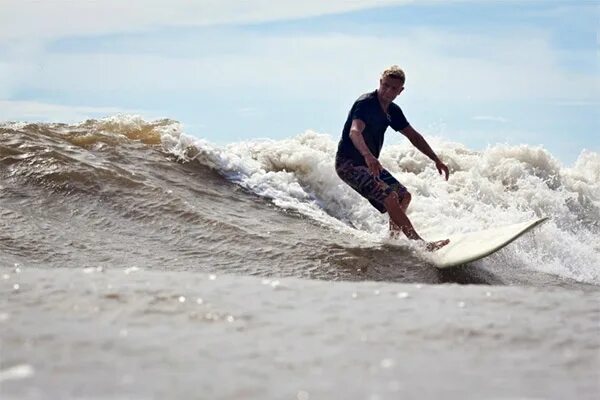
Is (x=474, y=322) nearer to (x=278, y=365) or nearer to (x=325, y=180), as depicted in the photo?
(x=278, y=365)

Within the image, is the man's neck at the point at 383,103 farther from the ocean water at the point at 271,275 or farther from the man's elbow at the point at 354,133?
the ocean water at the point at 271,275

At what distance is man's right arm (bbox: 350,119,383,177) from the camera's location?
748 cm

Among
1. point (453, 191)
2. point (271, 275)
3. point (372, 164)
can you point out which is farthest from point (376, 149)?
point (453, 191)

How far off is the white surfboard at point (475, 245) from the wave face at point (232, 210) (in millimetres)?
154

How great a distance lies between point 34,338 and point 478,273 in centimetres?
564

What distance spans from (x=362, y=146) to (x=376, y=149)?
53cm

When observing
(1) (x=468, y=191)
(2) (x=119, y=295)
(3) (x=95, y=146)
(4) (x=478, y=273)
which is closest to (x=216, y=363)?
(2) (x=119, y=295)

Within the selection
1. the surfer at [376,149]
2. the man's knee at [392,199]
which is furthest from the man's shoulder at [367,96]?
the man's knee at [392,199]

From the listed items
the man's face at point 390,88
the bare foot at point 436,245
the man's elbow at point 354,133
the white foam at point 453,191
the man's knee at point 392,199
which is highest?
the man's face at point 390,88

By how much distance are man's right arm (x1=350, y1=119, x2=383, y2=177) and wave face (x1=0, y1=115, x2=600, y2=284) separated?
0.90 meters

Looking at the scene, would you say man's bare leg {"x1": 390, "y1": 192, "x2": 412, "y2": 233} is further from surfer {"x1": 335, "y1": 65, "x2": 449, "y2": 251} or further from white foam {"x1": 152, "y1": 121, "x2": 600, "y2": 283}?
white foam {"x1": 152, "y1": 121, "x2": 600, "y2": 283}

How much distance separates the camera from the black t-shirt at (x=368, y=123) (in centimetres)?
795

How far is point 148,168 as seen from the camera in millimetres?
11008

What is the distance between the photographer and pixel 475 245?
728cm
